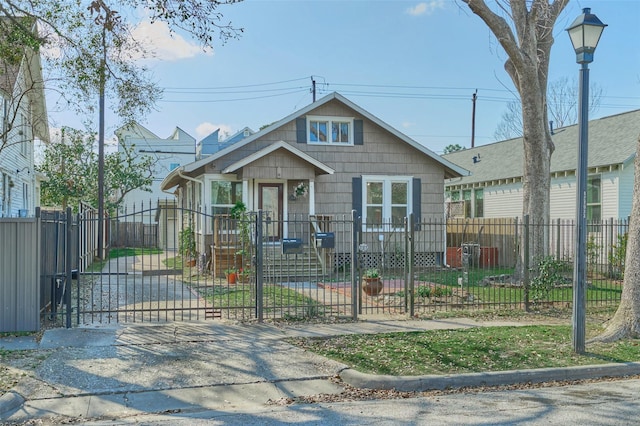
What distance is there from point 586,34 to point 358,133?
11293 mm

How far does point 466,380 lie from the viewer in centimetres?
670

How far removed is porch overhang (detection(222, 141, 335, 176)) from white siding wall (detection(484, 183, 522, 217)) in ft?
32.3

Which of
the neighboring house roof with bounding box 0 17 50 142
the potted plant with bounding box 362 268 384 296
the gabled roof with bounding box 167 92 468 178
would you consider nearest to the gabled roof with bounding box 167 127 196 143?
the neighboring house roof with bounding box 0 17 50 142

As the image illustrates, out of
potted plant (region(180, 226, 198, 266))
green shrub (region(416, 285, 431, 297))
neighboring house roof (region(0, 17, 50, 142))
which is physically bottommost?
green shrub (region(416, 285, 431, 297))

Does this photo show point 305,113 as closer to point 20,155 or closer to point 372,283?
point 372,283

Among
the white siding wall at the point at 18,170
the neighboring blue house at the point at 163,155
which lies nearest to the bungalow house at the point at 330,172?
the white siding wall at the point at 18,170

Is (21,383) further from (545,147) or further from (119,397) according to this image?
(545,147)

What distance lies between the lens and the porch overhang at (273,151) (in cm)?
1659

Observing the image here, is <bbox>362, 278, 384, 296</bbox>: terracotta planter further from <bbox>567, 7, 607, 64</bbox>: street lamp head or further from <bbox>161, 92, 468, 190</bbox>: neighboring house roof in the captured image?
<bbox>161, 92, 468, 190</bbox>: neighboring house roof

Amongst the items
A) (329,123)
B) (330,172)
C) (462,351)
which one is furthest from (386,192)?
(462,351)

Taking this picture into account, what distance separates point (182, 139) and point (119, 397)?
123 feet

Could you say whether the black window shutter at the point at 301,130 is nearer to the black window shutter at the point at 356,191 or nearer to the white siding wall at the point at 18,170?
the black window shutter at the point at 356,191

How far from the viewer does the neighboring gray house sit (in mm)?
17625

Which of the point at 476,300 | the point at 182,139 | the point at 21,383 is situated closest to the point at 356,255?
the point at 476,300
